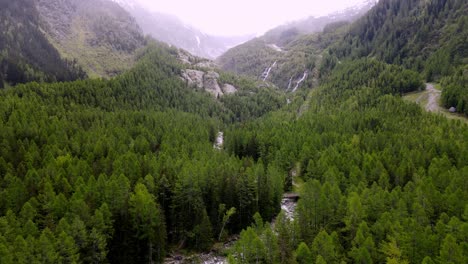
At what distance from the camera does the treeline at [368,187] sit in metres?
56.7

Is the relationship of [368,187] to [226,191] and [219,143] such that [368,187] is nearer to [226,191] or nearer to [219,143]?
[226,191]

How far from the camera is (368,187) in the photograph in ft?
321

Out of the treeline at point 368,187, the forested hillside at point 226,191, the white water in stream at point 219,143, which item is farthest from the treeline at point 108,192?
the white water in stream at point 219,143

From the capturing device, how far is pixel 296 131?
152750mm

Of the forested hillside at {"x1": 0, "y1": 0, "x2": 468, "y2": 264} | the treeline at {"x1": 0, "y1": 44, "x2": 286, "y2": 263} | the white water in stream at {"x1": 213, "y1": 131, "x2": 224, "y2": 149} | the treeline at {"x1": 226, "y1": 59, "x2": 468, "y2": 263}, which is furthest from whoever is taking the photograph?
the white water in stream at {"x1": 213, "y1": 131, "x2": 224, "y2": 149}

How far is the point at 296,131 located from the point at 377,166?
5598cm

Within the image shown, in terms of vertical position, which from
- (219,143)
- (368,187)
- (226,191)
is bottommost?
(219,143)

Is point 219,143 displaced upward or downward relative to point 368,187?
downward

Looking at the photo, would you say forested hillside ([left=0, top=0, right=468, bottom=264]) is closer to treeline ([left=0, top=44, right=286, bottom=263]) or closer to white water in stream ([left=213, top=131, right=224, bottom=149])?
treeline ([left=0, top=44, right=286, bottom=263])

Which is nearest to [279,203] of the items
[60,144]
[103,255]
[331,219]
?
[331,219]

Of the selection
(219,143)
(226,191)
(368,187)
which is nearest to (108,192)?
(226,191)

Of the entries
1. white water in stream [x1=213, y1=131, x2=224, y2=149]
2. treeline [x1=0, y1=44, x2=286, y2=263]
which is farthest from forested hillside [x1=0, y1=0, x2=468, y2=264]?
white water in stream [x1=213, y1=131, x2=224, y2=149]

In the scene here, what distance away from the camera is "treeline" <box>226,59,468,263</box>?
56.7 meters

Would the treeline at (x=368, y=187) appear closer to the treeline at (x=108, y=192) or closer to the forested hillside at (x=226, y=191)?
the forested hillside at (x=226, y=191)
